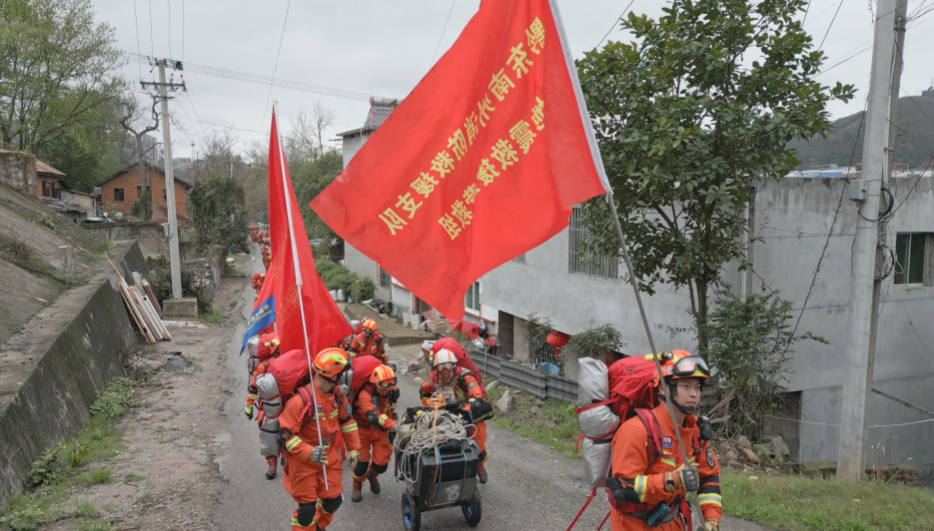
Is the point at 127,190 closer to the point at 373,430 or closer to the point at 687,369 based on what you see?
the point at 373,430

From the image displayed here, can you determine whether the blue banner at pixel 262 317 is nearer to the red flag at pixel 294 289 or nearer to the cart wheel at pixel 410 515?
the red flag at pixel 294 289

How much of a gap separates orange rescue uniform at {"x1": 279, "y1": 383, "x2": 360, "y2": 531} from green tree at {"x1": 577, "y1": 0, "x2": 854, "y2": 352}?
5139 mm

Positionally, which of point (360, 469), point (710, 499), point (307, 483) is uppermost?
point (710, 499)

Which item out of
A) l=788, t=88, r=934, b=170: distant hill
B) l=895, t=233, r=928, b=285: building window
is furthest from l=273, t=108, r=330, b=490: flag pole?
l=895, t=233, r=928, b=285: building window

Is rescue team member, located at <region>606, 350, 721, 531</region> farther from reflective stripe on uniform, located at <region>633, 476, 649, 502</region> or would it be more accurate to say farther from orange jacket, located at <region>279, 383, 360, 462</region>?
orange jacket, located at <region>279, 383, 360, 462</region>

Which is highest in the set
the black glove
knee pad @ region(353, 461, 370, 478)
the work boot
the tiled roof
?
the tiled roof

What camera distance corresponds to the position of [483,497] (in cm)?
768

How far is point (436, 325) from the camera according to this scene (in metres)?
22.0

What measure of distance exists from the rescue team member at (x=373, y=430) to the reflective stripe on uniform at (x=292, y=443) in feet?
6.12

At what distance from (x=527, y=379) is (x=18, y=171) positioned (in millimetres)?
23249

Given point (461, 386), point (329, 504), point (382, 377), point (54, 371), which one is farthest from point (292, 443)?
point (54, 371)

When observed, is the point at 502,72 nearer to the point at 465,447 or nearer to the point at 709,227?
Answer: the point at 465,447

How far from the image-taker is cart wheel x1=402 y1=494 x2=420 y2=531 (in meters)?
6.42

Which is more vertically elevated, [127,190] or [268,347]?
[127,190]
